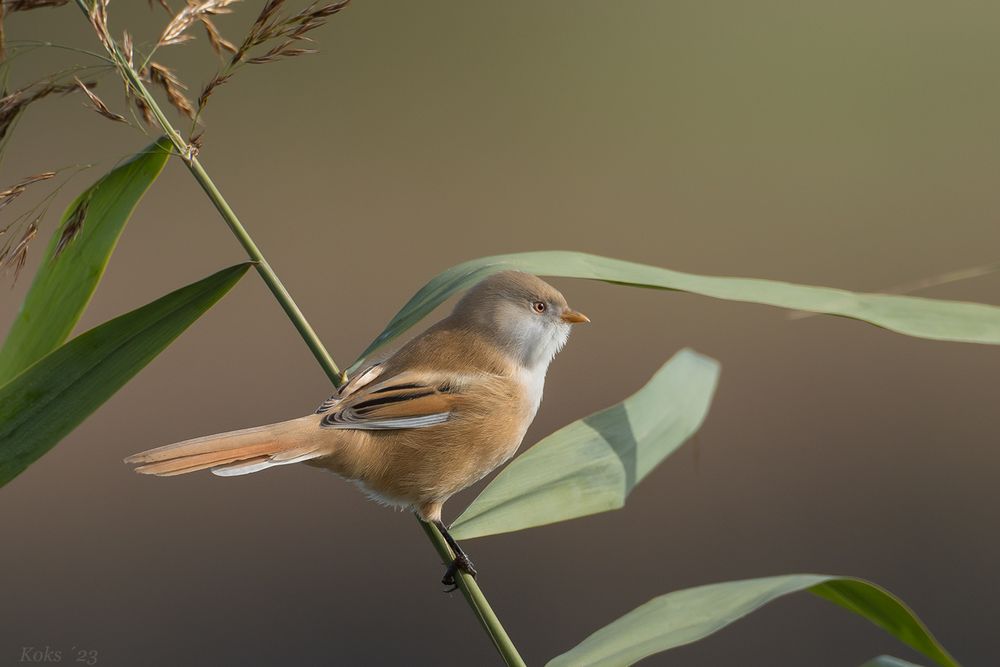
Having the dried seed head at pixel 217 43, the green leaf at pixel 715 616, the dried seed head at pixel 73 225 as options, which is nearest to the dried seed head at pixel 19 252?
the dried seed head at pixel 73 225

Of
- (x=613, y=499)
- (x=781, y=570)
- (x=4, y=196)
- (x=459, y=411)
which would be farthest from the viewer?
(x=781, y=570)

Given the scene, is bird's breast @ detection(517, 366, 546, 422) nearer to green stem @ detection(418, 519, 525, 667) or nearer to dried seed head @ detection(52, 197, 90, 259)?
green stem @ detection(418, 519, 525, 667)

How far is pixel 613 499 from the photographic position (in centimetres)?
62

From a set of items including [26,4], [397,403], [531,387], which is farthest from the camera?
[531,387]

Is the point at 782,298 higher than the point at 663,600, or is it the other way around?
the point at 782,298

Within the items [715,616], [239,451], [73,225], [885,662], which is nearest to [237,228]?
[73,225]

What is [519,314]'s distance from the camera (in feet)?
4.07

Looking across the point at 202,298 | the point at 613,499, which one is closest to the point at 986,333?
the point at 613,499

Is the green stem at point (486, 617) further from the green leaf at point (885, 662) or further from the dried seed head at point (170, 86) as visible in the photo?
the dried seed head at point (170, 86)

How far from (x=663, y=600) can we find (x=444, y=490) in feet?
1.39

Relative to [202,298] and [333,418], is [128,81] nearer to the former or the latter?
[202,298]

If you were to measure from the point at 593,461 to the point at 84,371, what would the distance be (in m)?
0.40

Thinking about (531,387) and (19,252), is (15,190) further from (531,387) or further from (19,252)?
(531,387)

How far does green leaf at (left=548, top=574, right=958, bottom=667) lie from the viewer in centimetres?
60
